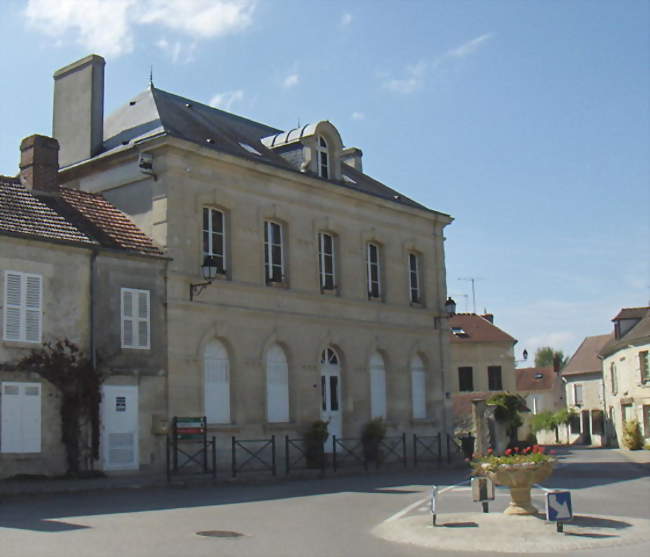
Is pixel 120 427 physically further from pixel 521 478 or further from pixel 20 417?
pixel 521 478

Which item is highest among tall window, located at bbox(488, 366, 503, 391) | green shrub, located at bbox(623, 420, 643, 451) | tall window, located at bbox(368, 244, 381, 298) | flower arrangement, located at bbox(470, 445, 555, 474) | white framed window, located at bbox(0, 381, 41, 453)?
tall window, located at bbox(368, 244, 381, 298)

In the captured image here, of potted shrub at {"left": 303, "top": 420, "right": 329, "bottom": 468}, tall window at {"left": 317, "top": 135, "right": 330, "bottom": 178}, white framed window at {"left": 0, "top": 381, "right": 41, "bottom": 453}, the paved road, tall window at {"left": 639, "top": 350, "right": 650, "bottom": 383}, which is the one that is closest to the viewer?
the paved road

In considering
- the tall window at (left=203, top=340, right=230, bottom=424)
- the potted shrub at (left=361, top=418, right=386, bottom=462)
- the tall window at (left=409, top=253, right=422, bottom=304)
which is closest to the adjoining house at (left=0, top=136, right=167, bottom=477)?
the tall window at (left=203, top=340, right=230, bottom=424)

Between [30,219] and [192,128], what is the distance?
20.5 feet

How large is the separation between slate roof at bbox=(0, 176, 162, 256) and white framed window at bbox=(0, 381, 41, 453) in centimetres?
296

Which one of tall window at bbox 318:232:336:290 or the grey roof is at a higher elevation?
the grey roof

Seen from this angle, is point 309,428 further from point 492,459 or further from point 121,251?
point 492,459

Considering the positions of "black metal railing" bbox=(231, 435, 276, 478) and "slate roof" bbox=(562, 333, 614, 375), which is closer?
"black metal railing" bbox=(231, 435, 276, 478)

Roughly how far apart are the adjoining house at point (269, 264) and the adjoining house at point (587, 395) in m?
22.4

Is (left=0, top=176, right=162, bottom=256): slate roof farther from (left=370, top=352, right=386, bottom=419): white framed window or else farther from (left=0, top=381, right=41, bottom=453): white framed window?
(left=370, top=352, right=386, bottom=419): white framed window

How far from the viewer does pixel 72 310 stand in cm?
1852

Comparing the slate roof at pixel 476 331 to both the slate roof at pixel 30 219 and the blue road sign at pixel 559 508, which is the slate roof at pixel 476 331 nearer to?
the slate roof at pixel 30 219

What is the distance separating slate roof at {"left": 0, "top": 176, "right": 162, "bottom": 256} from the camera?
18.3 m

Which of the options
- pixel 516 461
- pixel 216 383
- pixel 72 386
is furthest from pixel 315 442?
pixel 516 461
